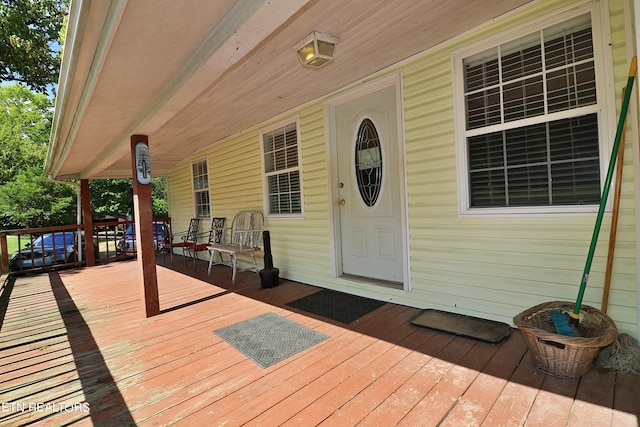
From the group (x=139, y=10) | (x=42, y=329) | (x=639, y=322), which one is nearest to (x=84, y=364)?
(x=42, y=329)

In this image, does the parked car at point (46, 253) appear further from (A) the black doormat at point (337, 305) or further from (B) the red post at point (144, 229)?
(A) the black doormat at point (337, 305)

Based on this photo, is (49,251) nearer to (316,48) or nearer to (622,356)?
(316,48)

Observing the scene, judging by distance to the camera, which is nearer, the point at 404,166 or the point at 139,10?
the point at 139,10

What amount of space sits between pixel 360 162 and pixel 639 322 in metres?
2.47

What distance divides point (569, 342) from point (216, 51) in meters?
2.51

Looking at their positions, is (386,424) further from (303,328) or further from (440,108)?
(440,108)

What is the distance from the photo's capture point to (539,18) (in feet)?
6.99

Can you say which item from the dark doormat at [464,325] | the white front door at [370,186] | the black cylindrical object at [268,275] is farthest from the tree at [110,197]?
the dark doormat at [464,325]

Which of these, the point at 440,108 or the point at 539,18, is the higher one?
the point at 539,18

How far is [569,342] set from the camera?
5.44 ft

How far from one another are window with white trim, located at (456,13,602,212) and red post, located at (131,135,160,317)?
3.04 meters

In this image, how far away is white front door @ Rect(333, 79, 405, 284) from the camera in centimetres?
318

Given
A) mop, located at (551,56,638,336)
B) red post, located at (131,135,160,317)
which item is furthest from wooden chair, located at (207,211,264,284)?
mop, located at (551,56,638,336)

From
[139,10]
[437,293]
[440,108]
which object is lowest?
[437,293]
